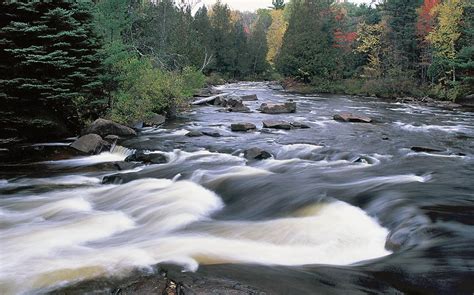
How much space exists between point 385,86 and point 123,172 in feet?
104

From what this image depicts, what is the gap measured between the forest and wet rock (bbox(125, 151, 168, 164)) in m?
2.85

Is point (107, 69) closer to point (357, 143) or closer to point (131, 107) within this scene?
point (131, 107)

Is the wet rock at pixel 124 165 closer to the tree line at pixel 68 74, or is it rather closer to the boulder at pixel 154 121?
the tree line at pixel 68 74

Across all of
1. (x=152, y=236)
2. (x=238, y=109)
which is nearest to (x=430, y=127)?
(x=238, y=109)

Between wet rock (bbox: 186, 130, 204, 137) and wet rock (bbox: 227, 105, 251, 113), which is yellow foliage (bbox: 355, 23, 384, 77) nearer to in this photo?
wet rock (bbox: 227, 105, 251, 113)

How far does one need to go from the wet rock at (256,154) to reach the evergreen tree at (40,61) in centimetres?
558

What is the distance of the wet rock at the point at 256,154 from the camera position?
11930 mm

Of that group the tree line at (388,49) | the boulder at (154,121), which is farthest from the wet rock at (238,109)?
the tree line at (388,49)

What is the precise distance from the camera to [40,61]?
11602mm

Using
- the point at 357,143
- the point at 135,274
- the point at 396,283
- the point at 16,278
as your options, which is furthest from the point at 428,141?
the point at 16,278

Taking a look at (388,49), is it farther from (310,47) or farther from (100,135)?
(100,135)

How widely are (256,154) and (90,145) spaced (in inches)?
196

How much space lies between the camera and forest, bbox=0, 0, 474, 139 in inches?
476

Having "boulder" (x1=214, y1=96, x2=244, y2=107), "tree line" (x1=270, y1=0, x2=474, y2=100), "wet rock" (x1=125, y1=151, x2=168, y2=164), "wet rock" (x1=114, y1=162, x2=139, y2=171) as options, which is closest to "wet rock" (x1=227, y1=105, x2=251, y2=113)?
"boulder" (x1=214, y1=96, x2=244, y2=107)
